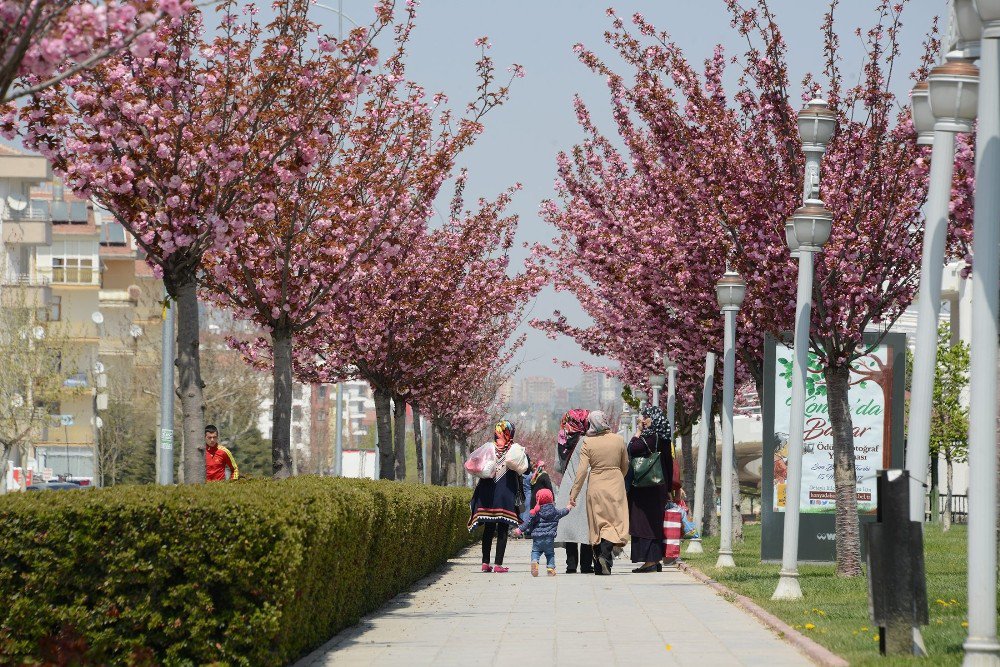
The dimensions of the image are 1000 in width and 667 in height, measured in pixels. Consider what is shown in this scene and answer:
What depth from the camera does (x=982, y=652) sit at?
26.2 feet

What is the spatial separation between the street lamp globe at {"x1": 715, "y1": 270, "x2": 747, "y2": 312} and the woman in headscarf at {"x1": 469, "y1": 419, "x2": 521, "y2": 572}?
10.4ft

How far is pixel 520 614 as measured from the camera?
1333 cm

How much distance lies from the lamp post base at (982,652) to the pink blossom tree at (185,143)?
293 inches

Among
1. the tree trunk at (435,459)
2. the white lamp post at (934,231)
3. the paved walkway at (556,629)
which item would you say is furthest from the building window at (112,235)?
the white lamp post at (934,231)

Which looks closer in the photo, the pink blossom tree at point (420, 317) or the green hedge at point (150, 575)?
the green hedge at point (150, 575)

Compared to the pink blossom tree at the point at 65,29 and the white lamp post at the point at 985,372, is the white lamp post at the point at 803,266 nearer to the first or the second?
the white lamp post at the point at 985,372

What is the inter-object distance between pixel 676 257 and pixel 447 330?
6245 mm

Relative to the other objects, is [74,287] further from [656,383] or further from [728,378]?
[728,378]

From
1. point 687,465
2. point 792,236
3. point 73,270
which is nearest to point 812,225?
point 792,236

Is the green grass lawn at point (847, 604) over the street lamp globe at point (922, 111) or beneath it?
beneath

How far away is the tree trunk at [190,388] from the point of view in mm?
13602

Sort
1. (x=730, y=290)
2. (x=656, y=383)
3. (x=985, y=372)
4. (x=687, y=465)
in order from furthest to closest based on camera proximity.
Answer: (x=687, y=465), (x=656, y=383), (x=730, y=290), (x=985, y=372)

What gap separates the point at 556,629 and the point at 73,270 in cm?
7818

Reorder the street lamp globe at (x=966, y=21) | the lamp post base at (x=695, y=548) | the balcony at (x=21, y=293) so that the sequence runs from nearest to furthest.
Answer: the street lamp globe at (x=966, y=21) < the lamp post base at (x=695, y=548) < the balcony at (x=21, y=293)
